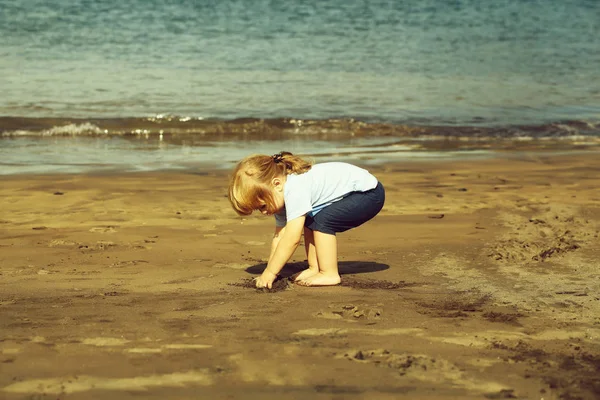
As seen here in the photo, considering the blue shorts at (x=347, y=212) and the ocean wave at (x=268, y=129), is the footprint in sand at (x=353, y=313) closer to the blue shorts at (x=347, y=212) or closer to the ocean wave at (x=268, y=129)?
the blue shorts at (x=347, y=212)

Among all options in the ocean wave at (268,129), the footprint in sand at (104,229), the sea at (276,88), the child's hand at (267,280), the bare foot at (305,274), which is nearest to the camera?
the child's hand at (267,280)

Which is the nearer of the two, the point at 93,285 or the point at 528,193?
the point at 93,285

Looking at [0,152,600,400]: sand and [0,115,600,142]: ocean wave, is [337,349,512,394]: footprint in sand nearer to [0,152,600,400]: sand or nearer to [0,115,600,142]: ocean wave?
[0,152,600,400]: sand

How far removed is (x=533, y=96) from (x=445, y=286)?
10.8 meters

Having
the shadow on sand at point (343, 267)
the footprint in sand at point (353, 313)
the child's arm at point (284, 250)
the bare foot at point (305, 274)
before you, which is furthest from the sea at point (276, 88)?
the footprint in sand at point (353, 313)

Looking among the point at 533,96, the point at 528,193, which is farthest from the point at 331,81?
the point at 528,193

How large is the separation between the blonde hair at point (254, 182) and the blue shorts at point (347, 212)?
0.30 m

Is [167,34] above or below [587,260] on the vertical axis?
above

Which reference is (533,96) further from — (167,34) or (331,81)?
(167,34)

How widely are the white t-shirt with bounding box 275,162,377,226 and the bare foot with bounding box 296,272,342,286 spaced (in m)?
0.34

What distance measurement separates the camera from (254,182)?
14.9ft

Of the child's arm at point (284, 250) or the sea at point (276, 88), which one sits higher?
the sea at point (276, 88)

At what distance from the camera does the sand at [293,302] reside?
3.11 meters

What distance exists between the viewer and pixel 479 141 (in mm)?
11344
